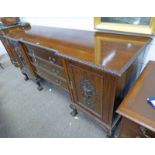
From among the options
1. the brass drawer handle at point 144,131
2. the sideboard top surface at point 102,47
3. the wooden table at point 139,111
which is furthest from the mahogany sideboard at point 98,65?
the brass drawer handle at point 144,131

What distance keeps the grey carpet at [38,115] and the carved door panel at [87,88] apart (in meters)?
0.32

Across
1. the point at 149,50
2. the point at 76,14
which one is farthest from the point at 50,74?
the point at 149,50

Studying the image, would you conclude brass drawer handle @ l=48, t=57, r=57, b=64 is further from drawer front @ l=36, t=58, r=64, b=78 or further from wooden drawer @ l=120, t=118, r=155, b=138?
wooden drawer @ l=120, t=118, r=155, b=138

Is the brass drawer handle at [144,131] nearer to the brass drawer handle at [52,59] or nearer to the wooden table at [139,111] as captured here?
the wooden table at [139,111]

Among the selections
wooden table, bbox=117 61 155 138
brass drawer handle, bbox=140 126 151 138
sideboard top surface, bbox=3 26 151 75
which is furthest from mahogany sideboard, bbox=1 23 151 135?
brass drawer handle, bbox=140 126 151 138

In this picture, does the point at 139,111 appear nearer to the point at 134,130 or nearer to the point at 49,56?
the point at 134,130

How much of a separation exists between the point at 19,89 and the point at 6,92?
0.71 feet

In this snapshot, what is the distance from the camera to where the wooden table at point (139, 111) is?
2.09ft

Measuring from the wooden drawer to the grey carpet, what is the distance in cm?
55

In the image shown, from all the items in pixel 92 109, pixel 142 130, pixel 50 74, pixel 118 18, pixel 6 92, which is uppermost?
pixel 118 18

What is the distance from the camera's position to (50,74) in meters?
1.47

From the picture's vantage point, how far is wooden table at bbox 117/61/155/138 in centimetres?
64
